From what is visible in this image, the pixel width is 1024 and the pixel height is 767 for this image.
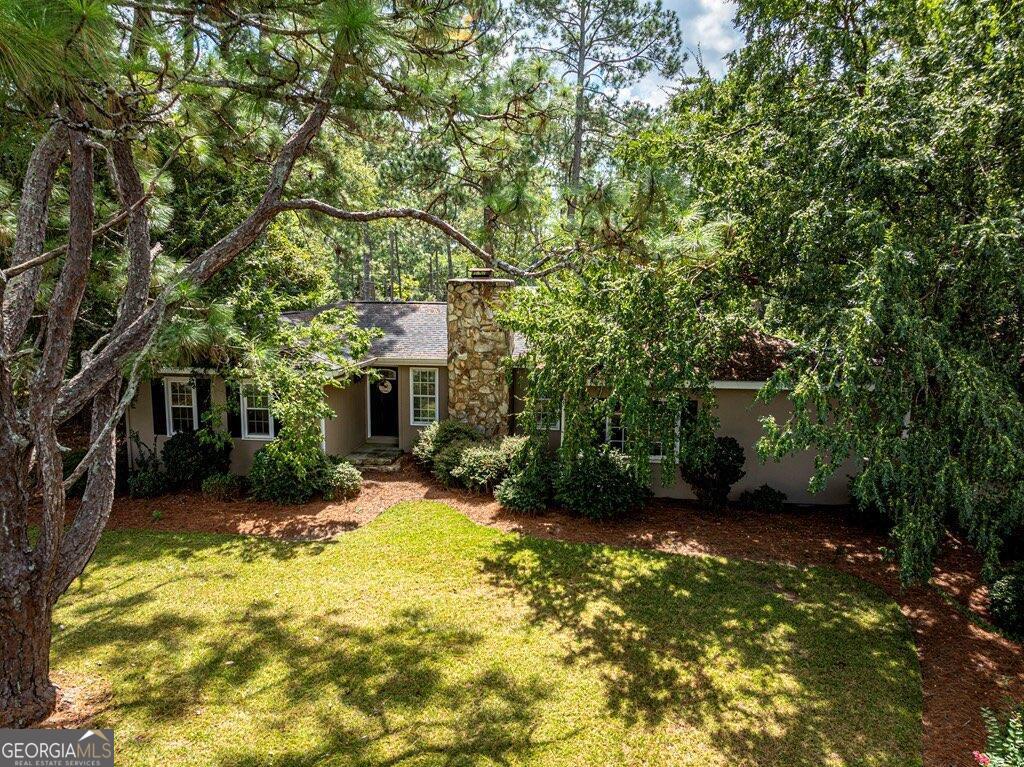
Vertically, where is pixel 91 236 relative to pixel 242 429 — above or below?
above

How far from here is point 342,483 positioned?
11.0 meters

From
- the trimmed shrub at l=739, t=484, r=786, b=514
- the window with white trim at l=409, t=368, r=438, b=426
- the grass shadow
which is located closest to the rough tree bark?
the grass shadow

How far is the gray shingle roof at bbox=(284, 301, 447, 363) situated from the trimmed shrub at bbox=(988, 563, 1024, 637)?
1029 centimetres

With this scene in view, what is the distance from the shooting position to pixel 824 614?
7.13m

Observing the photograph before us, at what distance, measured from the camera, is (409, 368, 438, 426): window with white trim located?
1362 centimetres

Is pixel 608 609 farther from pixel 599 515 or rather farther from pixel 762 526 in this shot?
pixel 762 526

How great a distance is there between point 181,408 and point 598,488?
9282 mm

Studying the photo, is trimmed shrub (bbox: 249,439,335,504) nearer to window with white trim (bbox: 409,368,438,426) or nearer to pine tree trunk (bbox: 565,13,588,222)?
window with white trim (bbox: 409,368,438,426)

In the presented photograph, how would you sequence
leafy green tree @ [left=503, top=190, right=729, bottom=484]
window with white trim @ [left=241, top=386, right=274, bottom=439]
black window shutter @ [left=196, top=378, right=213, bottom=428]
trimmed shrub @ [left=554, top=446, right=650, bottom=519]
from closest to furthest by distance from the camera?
1. leafy green tree @ [left=503, top=190, right=729, bottom=484]
2. trimmed shrub @ [left=554, top=446, right=650, bottom=519]
3. black window shutter @ [left=196, top=378, right=213, bottom=428]
4. window with white trim @ [left=241, top=386, right=274, bottom=439]

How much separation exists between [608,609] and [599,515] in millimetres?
2993

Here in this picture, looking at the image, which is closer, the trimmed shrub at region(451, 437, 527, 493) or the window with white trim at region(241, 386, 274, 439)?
the trimmed shrub at region(451, 437, 527, 493)

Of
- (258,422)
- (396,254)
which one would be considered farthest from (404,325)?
(396,254)

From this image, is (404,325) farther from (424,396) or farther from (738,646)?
(738,646)

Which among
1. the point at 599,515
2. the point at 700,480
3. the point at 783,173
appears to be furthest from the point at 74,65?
the point at 700,480
